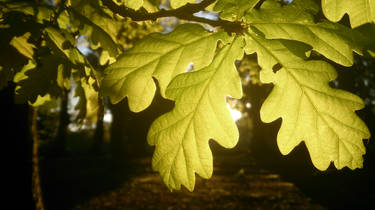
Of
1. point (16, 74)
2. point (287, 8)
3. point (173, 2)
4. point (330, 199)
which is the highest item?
point (173, 2)

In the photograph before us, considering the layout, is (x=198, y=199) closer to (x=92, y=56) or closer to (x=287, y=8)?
(x=287, y=8)

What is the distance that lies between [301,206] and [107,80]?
373 inches

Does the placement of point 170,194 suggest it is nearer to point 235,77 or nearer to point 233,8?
point 235,77

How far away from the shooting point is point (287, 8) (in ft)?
4.99

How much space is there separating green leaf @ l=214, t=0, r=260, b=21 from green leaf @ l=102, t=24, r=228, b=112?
0.52ft

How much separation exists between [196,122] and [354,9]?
36.6 inches

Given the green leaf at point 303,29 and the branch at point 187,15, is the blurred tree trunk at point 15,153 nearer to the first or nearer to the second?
the branch at point 187,15

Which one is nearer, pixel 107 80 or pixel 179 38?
pixel 179 38

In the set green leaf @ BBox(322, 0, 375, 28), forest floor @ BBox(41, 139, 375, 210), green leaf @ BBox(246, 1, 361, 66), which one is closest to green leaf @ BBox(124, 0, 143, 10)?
green leaf @ BBox(246, 1, 361, 66)

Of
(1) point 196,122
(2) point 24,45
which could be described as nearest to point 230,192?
(1) point 196,122

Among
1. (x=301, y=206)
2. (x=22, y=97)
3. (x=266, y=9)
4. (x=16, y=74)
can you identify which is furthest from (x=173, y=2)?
(x=301, y=206)

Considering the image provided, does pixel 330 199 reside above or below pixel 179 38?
below

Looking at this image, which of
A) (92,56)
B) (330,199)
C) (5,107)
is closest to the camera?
(5,107)

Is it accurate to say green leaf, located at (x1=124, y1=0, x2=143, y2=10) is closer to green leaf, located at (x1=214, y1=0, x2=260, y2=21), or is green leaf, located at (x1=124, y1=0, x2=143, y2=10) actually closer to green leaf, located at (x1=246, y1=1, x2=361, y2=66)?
green leaf, located at (x1=214, y1=0, x2=260, y2=21)
